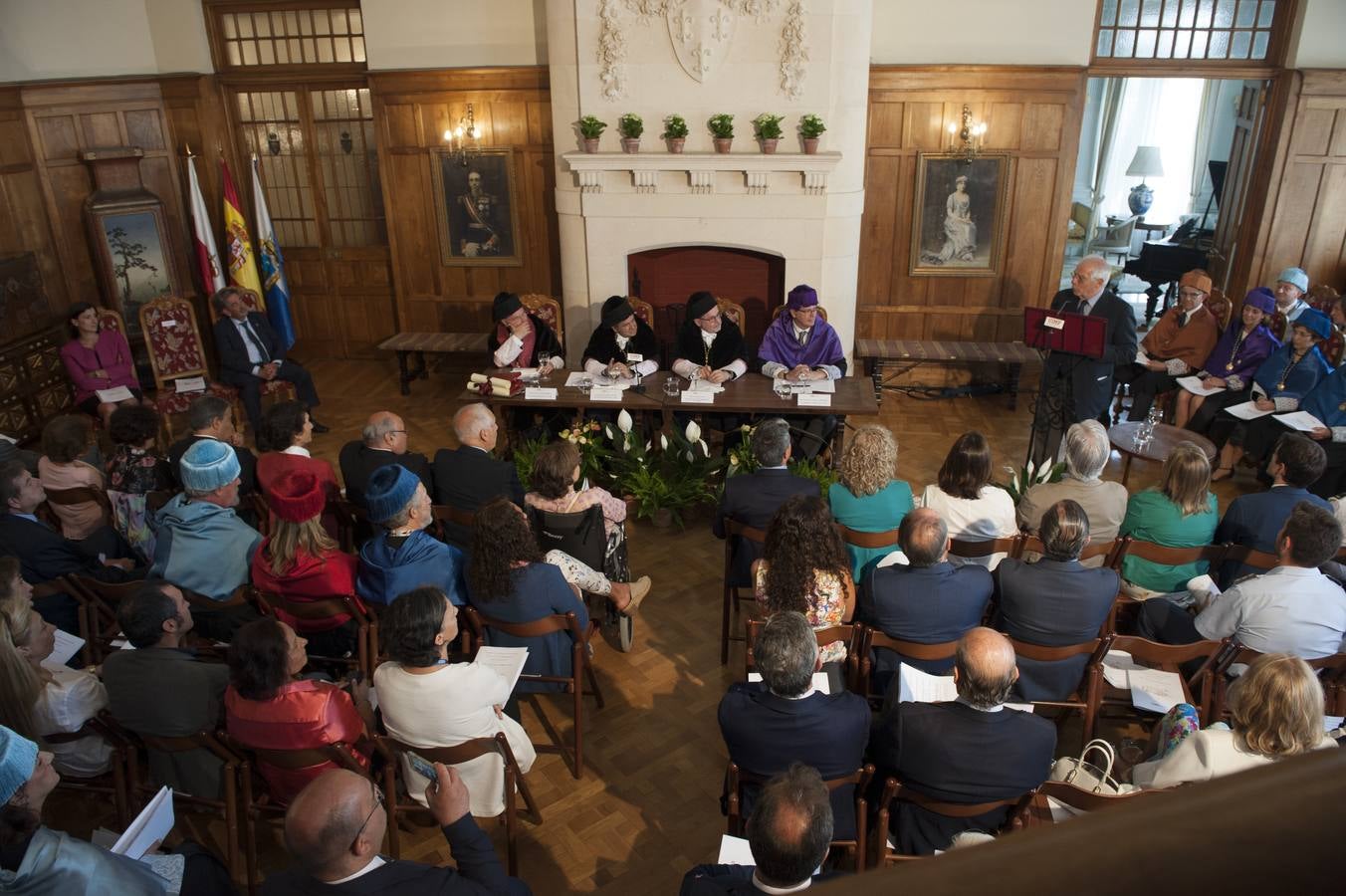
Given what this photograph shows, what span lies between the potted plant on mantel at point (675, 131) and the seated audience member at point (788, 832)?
20.0 ft

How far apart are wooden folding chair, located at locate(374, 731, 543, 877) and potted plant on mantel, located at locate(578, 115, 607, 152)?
17.8ft

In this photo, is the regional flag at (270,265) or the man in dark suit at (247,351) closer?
the man in dark suit at (247,351)

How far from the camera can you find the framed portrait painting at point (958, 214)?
7.77 metres

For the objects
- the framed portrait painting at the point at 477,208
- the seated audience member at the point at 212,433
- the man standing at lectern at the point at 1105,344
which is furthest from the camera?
the framed portrait painting at the point at 477,208

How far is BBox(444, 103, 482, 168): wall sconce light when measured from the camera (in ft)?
26.9

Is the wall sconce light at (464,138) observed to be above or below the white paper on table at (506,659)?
above

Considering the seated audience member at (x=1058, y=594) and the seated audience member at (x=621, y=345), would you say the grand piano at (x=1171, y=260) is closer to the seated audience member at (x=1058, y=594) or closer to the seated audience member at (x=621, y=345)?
the seated audience member at (x=621, y=345)

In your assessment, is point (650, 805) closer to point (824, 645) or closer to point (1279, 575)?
point (824, 645)

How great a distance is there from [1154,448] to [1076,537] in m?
2.65

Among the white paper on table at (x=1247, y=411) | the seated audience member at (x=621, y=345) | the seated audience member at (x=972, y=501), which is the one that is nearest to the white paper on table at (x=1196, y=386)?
the white paper on table at (x=1247, y=411)

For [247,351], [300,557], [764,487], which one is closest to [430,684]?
[300,557]

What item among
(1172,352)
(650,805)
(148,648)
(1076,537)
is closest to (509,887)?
(650,805)

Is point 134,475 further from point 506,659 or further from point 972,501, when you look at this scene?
point 972,501

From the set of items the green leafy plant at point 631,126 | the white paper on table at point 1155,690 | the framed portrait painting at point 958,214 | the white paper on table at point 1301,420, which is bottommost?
the white paper on table at point 1155,690
